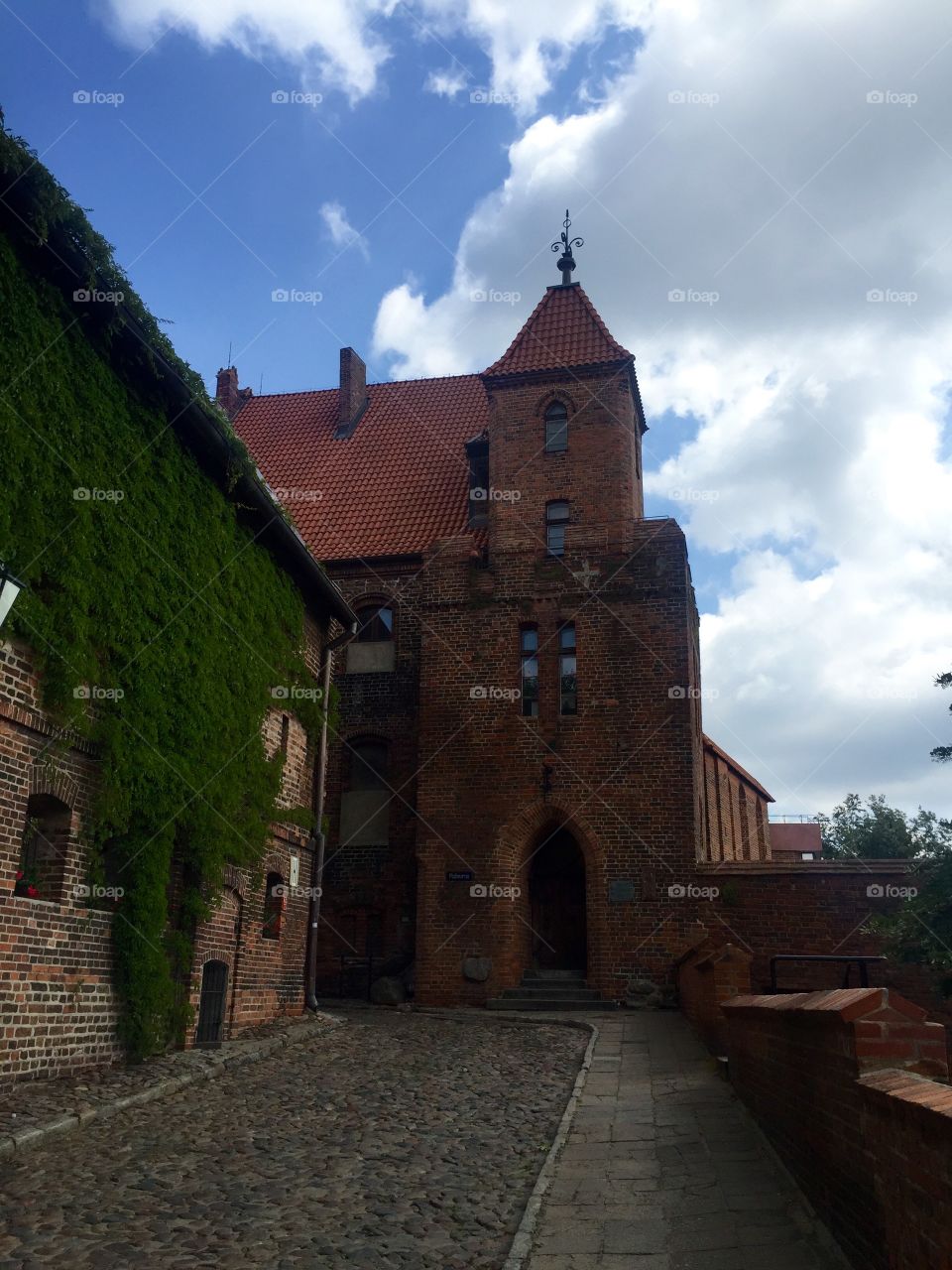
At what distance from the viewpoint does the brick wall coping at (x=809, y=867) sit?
18516 mm

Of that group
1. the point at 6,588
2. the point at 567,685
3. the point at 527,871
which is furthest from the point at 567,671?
the point at 6,588

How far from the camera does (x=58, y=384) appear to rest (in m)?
10.2

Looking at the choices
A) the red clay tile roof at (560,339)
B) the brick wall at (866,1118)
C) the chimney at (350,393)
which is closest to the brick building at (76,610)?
the brick wall at (866,1118)

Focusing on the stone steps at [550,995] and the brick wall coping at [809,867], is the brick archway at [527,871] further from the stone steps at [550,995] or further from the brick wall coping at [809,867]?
the brick wall coping at [809,867]

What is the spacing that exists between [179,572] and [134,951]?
415 cm

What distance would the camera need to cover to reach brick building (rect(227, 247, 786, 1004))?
19875mm

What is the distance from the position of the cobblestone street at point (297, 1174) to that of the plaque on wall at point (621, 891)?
28.0 ft

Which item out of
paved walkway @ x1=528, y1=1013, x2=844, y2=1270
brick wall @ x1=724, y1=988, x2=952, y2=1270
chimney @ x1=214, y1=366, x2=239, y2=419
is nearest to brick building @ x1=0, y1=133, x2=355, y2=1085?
paved walkway @ x1=528, y1=1013, x2=844, y2=1270

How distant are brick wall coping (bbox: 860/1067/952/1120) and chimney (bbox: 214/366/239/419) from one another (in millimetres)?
28493

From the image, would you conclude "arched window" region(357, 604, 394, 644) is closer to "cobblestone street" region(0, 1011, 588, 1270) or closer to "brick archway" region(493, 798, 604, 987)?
"brick archway" region(493, 798, 604, 987)

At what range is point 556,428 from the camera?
2278 centimetres

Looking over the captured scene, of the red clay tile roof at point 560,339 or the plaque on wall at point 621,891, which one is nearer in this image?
the plaque on wall at point 621,891

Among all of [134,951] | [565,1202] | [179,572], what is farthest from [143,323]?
[565,1202]

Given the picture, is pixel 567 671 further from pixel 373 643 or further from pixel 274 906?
pixel 274 906
